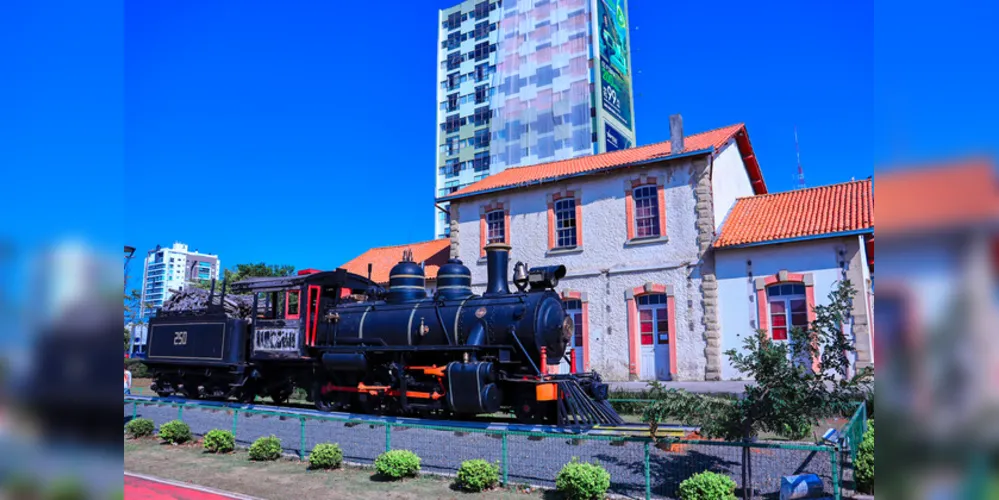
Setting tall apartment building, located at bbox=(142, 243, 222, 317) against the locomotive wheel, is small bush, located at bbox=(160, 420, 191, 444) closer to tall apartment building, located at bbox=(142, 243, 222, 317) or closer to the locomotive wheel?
the locomotive wheel

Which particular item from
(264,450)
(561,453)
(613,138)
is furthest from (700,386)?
(613,138)

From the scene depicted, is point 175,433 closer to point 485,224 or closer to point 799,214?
point 485,224

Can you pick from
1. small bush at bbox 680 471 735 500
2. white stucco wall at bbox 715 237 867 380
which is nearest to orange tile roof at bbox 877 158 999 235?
small bush at bbox 680 471 735 500

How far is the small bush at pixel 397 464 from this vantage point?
7.88 metres

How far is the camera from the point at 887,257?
898 millimetres

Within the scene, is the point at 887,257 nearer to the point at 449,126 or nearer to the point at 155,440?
the point at 155,440

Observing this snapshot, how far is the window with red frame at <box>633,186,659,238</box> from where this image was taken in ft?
65.1

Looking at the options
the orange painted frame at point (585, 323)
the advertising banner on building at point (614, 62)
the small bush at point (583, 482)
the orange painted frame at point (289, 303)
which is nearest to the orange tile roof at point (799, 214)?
the orange painted frame at point (585, 323)

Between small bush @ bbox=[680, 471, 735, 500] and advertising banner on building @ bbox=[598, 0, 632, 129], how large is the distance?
171 feet

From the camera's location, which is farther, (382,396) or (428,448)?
(382,396)

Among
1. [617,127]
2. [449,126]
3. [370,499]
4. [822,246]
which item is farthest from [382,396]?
[449,126]

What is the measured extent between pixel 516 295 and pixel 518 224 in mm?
10255

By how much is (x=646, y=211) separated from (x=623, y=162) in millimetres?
1855

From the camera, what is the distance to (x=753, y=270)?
58.8ft
